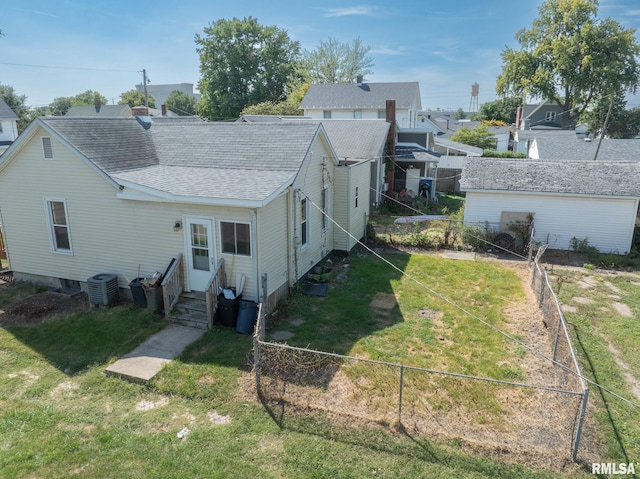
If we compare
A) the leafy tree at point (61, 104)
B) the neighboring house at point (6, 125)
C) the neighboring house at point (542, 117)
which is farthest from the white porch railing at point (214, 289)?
the leafy tree at point (61, 104)

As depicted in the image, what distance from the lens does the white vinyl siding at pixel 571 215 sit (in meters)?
17.3

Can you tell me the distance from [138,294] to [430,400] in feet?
26.1

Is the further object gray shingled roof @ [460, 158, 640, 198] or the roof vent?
gray shingled roof @ [460, 158, 640, 198]

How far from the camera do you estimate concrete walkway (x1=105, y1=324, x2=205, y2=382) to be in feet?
29.1

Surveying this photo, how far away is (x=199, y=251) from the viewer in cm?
1137

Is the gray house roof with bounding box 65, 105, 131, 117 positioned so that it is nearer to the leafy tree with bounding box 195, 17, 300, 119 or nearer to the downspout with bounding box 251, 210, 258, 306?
the leafy tree with bounding box 195, 17, 300, 119

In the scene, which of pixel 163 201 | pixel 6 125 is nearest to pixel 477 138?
pixel 163 201

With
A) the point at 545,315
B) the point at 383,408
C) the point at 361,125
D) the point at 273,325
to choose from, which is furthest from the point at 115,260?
the point at 361,125

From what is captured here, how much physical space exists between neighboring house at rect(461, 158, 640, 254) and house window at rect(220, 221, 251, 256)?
11.0 m

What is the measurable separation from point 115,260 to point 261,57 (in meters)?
51.7

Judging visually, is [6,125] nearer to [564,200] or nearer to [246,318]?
[246,318]

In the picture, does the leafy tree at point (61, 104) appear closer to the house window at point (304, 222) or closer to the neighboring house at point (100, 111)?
the neighboring house at point (100, 111)

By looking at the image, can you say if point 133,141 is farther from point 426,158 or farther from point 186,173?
point 426,158

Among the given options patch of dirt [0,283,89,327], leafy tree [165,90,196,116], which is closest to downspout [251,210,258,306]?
patch of dirt [0,283,89,327]
